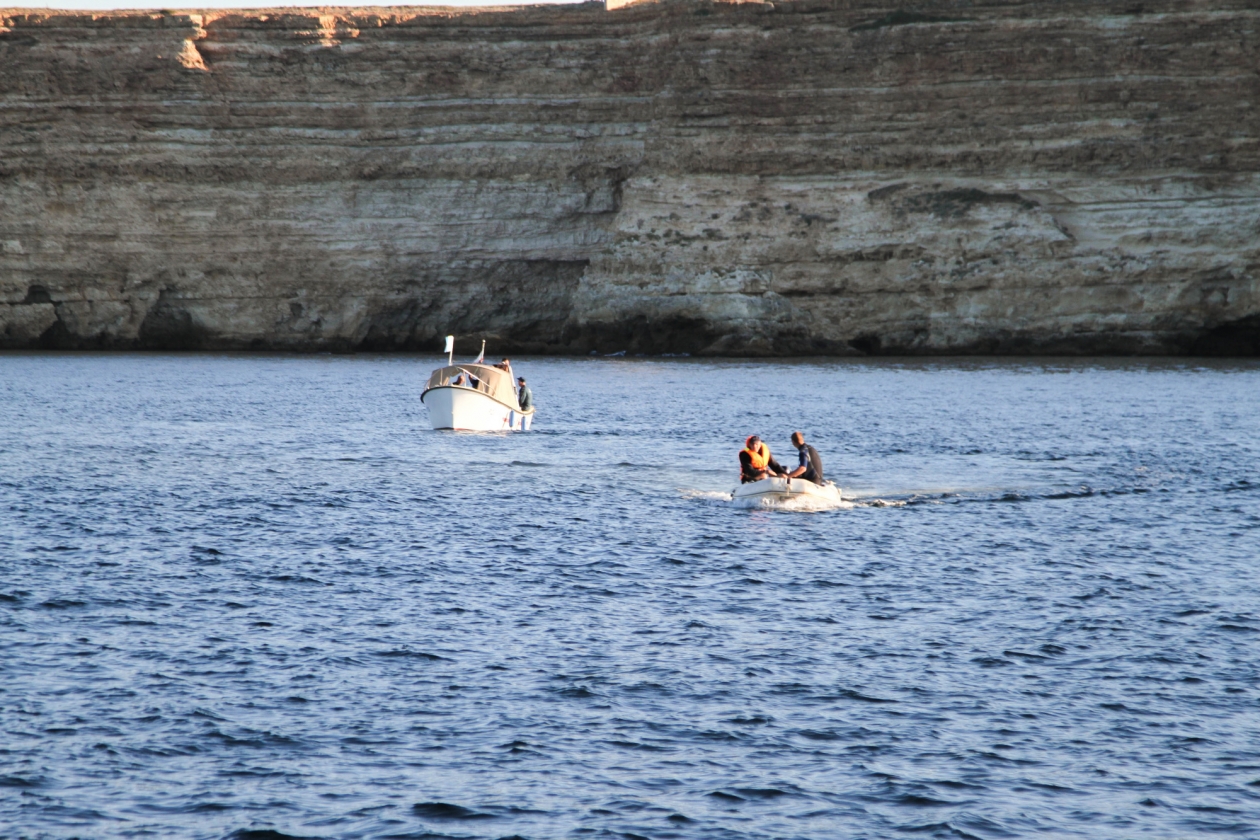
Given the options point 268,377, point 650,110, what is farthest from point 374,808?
point 650,110

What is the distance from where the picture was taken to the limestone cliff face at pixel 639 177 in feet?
236

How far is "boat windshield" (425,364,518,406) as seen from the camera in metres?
40.7

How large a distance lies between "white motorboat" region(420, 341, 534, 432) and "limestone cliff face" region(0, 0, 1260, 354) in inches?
1444

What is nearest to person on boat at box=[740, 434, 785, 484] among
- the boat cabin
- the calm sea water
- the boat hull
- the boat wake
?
the boat wake

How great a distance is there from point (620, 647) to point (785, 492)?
10.6m

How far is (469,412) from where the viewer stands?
133 ft

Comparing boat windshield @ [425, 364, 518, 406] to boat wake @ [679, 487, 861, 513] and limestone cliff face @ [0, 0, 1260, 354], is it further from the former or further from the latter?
limestone cliff face @ [0, 0, 1260, 354]

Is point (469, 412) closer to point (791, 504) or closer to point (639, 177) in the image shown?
point (791, 504)

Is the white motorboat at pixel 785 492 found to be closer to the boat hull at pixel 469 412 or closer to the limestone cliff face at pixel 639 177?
the boat hull at pixel 469 412

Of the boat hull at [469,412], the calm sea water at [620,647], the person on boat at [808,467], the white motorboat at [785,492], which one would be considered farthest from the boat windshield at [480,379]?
the person on boat at [808,467]

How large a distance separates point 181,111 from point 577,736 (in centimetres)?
7746

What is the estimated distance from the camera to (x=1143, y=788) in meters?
11.1

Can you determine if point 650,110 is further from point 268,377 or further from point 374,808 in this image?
point 374,808

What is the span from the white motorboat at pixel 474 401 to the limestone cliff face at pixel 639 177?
3667cm
